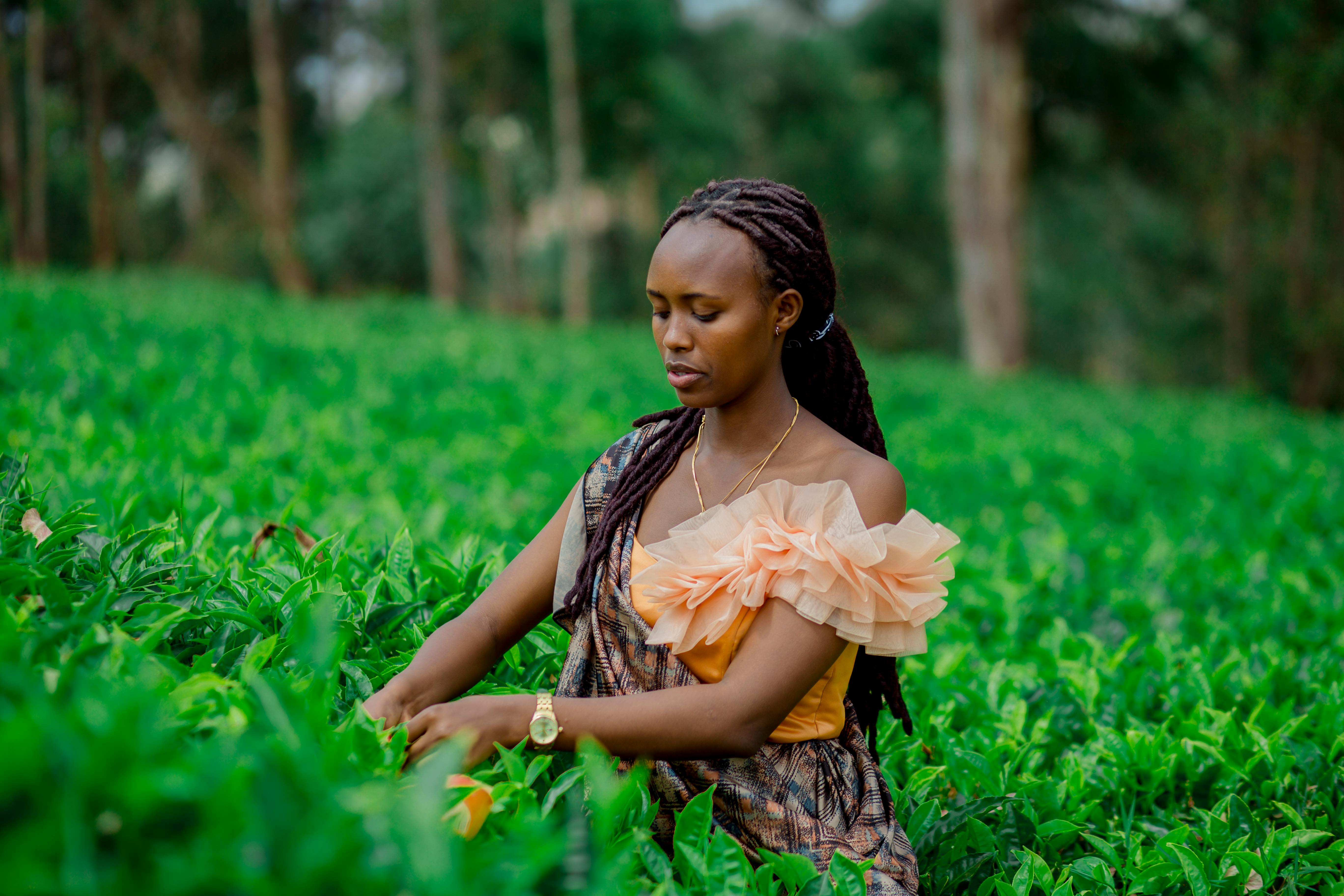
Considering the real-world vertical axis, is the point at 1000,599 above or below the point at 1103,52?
below

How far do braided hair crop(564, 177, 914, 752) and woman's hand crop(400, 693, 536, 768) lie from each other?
0.32m

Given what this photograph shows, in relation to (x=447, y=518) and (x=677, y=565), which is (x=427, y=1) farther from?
(x=677, y=565)

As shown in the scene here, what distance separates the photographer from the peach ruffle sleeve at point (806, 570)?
1755mm

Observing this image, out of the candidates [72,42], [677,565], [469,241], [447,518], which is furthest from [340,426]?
[469,241]

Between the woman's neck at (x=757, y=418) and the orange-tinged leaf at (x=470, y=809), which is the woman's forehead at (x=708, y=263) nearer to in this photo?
the woman's neck at (x=757, y=418)

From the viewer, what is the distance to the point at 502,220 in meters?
25.6

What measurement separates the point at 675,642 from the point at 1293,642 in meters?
3.00

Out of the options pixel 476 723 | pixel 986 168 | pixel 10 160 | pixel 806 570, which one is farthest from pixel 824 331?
pixel 10 160

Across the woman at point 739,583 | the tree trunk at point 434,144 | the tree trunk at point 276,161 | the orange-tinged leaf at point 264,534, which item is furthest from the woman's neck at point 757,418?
the tree trunk at point 434,144

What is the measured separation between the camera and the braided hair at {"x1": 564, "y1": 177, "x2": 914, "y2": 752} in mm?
1896

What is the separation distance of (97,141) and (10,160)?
1660 millimetres

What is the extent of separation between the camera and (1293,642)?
3.77 meters

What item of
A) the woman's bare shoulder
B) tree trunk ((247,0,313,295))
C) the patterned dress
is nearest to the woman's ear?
the woman's bare shoulder

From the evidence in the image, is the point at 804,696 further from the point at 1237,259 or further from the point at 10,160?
the point at 10,160
